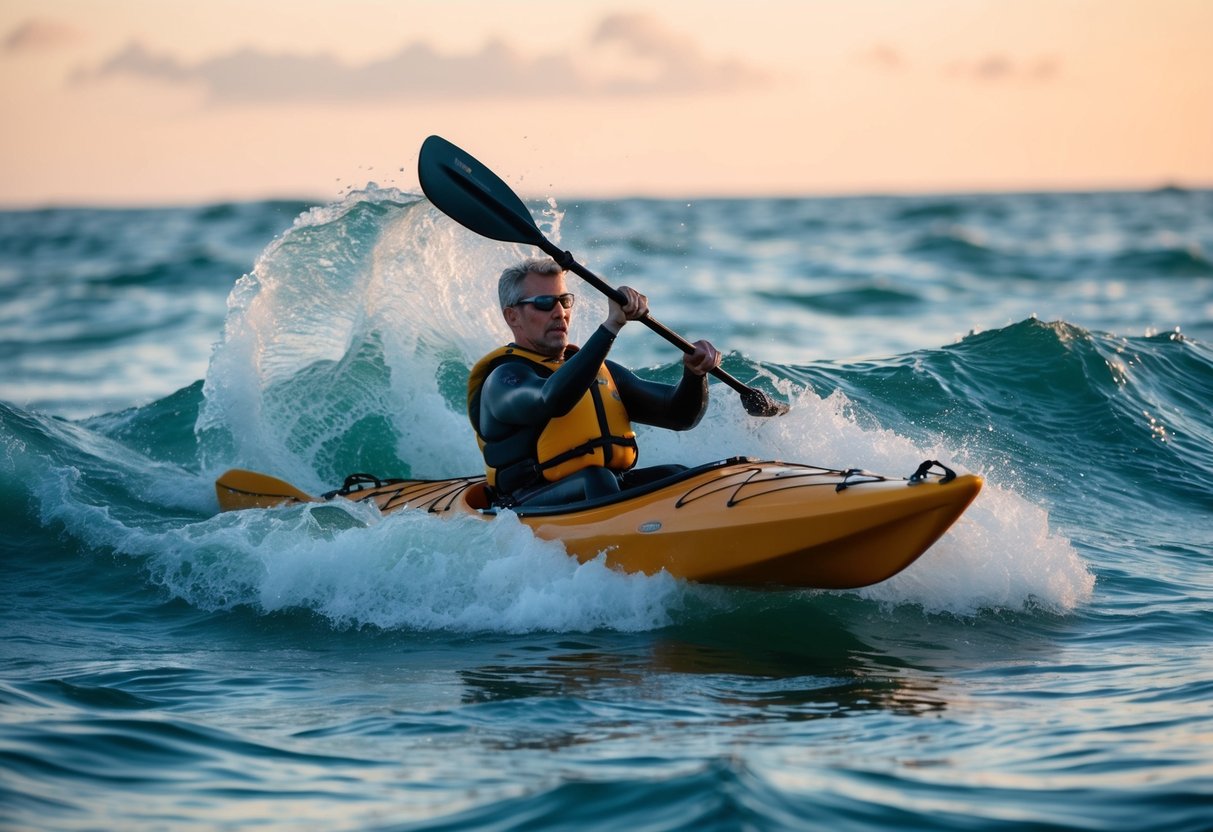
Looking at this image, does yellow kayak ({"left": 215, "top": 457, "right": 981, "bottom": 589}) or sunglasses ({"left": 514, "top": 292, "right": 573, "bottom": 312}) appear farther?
sunglasses ({"left": 514, "top": 292, "right": 573, "bottom": 312})

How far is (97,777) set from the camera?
11.7 feet

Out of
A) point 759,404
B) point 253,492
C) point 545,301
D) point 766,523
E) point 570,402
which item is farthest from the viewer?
point 253,492

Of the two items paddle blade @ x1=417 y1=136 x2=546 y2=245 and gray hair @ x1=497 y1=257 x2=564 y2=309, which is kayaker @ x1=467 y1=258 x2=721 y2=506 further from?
paddle blade @ x1=417 y1=136 x2=546 y2=245

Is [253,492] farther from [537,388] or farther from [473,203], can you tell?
[537,388]

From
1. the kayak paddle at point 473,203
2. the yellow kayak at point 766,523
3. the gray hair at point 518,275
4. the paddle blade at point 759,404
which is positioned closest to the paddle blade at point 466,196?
the kayak paddle at point 473,203

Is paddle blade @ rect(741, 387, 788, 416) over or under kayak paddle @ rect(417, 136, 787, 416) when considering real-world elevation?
under

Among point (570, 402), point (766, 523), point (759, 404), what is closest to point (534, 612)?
point (570, 402)

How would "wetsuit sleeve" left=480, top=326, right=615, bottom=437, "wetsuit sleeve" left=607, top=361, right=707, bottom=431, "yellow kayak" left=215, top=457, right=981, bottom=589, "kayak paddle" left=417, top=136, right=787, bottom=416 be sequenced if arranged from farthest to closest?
"kayak paddle" left=417, top=136, right=787, bottom=416
"wetsuit sleeve" left=607, top=361, right=707, bottom=431
"wetsuit sleeve" left=480, top=326, right=615, bottom=437
"yellow kayak" left=215, top=457, right=981, bottom=589

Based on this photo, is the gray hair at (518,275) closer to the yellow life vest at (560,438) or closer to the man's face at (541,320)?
the man's face at (541,320)

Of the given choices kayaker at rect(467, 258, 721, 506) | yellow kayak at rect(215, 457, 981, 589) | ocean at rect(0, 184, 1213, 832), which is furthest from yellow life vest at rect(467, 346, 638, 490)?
ocean at rect(0, 184, 1213, 832)

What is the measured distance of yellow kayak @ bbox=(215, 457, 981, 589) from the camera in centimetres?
472

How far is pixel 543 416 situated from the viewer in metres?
5.22

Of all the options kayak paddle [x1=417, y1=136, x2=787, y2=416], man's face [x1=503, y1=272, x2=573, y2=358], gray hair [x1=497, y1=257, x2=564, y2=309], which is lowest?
man's face [x1=503, y1=272, x2=573, y2=358]

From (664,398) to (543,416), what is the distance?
2.53ft
